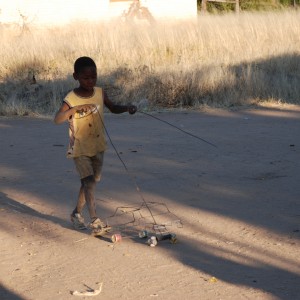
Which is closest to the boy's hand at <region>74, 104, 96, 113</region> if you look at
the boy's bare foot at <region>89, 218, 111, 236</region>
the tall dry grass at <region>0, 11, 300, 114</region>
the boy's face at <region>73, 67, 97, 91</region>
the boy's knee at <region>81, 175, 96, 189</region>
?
the boy's face at <region>73, 67, 97, 91</region>

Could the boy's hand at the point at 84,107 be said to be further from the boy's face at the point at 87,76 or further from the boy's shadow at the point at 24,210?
the boy's shadow at the point at 24,210

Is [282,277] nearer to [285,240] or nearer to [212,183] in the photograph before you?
[285,240]

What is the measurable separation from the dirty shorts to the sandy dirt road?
52cm

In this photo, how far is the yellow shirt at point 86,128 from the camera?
5949 mm

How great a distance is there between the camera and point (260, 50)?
17.7 meters

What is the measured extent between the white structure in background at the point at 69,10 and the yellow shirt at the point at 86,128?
20.5m

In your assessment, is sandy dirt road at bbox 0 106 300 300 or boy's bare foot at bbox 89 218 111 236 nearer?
sandy dirt road at bbox 0 106 300 300

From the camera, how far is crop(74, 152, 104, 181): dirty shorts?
238 inches

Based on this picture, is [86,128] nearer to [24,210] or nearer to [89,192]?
[89,192]

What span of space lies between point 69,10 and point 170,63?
10.7 metres

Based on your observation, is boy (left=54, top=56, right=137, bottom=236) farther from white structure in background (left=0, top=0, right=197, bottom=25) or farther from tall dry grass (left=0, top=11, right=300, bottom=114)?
white structure in background (left=0, top=0, right=197, bottom=25)

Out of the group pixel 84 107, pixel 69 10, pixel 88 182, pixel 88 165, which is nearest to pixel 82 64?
pixel 84 107

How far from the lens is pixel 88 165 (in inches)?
239

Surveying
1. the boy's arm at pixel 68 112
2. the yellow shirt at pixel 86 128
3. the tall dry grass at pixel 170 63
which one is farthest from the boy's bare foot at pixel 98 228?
the tall dry grass at pixel 170 63
